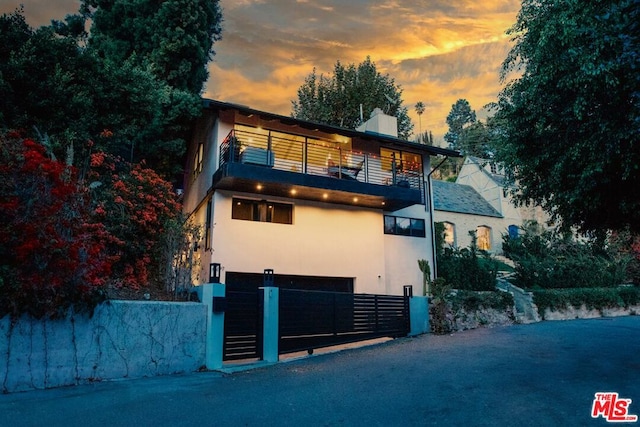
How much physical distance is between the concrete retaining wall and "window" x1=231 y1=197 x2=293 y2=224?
5880 millimetres

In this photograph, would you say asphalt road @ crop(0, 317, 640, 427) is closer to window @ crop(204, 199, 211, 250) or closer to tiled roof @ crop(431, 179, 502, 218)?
window @ crop(204, 199, 211, 250)

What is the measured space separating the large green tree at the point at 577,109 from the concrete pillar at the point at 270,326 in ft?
20.8

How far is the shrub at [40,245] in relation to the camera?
7035 millimetres

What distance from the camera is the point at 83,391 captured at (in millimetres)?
7055

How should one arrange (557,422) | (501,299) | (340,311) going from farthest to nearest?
1. (501,299)
2. (340,311)
3. (557,422)

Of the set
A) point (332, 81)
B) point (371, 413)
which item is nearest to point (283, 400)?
point (371, 413)

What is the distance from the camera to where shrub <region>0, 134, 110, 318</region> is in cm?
704

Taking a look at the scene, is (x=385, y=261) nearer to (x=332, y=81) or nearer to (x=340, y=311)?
(x=340, y=311)

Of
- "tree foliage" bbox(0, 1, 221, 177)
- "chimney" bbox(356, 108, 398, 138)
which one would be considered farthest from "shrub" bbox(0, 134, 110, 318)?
"chimney" bbox(356, 108, 398, 138)

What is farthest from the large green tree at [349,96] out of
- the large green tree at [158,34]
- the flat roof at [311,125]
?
the flat roof at [311,125]

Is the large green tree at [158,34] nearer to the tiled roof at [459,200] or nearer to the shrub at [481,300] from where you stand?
the shrub at [481,300]

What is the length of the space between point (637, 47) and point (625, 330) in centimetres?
1080

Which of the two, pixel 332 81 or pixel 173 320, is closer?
pixel 173 320

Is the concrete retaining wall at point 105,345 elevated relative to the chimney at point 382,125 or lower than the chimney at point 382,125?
lower
